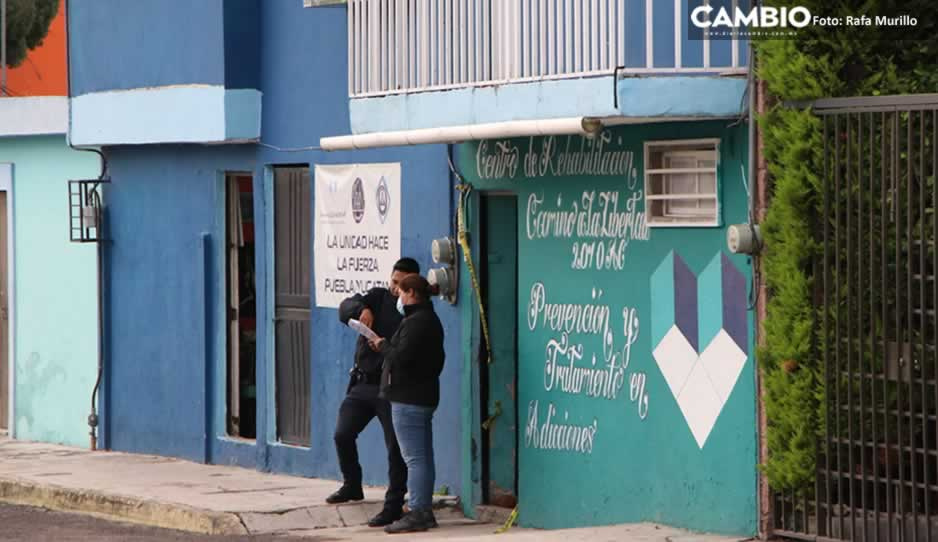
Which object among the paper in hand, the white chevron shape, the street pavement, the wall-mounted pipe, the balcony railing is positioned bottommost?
the street pavement

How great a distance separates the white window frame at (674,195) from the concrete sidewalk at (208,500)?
179 centimetres

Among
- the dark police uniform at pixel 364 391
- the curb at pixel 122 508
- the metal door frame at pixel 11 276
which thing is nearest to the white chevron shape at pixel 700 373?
the dark police uniform at pixel 364 391

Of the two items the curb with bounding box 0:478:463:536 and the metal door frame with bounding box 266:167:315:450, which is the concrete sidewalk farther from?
the metal door frame with bounding box 266:167:315:450

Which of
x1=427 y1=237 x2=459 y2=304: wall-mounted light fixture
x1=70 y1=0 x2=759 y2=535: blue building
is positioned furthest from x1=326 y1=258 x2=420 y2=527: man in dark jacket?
x1=70 y1=0 x2=759 y2=535: blue building

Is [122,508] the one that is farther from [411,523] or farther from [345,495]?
[411,523]

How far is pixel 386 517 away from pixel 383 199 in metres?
2.77

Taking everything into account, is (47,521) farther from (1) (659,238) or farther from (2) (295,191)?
(1) (659,238)

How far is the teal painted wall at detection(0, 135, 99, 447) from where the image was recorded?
57.7 feet

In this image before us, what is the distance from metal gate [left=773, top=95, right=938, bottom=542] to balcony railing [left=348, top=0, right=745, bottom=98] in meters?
1.05

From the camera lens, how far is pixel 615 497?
11680 millimetres

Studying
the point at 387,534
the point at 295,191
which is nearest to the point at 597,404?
the point at 387,534

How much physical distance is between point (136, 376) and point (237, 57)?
3.35 meters

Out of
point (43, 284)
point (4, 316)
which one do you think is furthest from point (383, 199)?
point (4, 316)

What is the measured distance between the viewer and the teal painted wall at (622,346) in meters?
10.6
